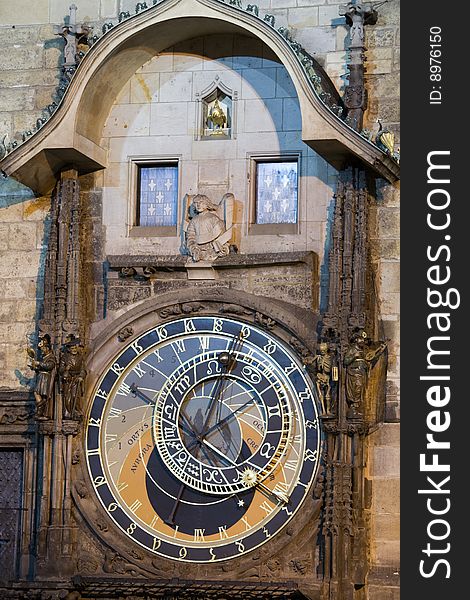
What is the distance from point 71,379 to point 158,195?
154cm

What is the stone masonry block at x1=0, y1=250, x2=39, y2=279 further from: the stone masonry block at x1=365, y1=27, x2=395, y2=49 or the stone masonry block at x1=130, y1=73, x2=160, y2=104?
the stone masonry block at x1=365, y1=27, x2=395, y2=49

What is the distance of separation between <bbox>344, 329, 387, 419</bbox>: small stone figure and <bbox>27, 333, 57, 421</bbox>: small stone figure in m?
2.13

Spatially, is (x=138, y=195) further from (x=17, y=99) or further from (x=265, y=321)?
(x=265, y=321)

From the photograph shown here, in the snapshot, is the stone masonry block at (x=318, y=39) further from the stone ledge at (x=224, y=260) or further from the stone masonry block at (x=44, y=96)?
the stone masonry block at (x=44, y=96)

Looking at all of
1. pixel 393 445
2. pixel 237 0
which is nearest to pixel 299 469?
pixel 393 445

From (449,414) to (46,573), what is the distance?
3.06m

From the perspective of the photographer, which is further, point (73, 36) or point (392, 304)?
point (73, 36)

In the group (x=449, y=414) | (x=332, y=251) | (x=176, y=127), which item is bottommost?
(x=449, y=414)

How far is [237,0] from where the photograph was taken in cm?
1572

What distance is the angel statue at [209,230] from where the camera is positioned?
1573 centimetres

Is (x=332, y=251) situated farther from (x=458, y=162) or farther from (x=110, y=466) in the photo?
(x=110, y=466)

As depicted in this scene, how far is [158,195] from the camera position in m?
16.1

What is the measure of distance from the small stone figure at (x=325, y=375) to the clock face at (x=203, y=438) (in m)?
0.15

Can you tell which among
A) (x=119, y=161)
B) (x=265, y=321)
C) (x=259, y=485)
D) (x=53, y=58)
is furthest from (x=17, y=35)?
(x=259, y=485)
